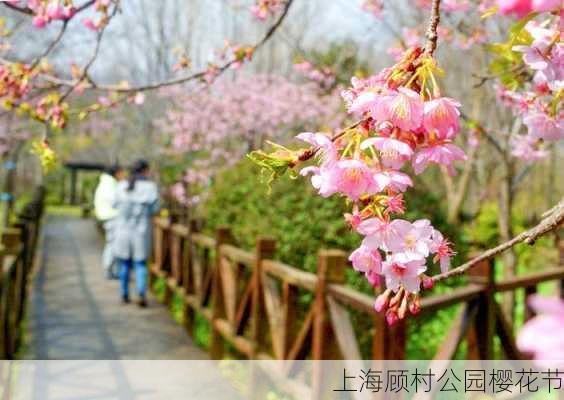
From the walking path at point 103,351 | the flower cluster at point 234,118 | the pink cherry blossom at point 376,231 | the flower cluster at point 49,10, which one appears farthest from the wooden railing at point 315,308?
the flower cluster at point 234,118

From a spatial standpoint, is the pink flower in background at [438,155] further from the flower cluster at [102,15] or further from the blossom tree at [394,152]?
the flower cluster at [102,15]

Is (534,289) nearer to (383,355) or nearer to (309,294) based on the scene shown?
(383,355)

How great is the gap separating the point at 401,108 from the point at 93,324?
584 centimetres

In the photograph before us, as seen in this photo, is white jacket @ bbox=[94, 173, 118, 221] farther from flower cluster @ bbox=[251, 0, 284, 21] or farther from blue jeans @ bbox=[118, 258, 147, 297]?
flower cluster @ bbox=[251, 0, 284, 21]

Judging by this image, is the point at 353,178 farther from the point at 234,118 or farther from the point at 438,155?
the point at 234,118

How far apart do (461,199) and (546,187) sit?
8.42m

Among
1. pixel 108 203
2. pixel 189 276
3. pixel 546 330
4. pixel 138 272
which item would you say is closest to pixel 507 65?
pixel 546 330

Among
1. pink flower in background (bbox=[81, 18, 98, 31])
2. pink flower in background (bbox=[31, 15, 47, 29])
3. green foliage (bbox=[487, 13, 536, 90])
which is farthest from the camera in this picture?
pink flower in background (bbox=[81, 18, 98, 31])

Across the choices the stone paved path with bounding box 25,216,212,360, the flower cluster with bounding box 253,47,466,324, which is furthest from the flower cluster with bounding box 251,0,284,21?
the stone paved path with bounding box 25,216,212,360

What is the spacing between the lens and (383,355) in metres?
2.72

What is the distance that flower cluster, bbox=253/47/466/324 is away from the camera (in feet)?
3.29

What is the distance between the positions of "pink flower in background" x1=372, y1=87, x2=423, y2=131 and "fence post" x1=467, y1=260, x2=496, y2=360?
2.33 m

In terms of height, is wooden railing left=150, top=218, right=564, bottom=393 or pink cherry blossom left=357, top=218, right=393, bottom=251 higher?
pink cherry blossom left=357, top=218, right=393, bottom=251

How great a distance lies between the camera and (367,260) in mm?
1183
